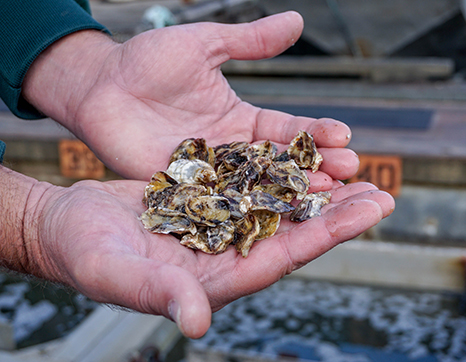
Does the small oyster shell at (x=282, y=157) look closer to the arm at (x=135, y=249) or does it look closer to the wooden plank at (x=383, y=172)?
the arm at (x=135, y=249)

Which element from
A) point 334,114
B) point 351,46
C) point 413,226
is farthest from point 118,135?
point 351,46

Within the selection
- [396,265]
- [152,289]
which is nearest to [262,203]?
[152,289]

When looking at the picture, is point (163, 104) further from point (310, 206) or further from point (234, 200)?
point (310, 206)

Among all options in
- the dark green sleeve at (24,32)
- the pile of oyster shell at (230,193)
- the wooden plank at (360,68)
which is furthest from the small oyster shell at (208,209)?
the wooden plank at (360,68)

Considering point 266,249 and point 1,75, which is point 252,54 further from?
point 1,75

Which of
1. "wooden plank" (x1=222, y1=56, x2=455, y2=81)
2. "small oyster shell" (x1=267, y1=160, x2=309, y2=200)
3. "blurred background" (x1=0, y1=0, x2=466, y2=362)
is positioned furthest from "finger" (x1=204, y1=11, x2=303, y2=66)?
"wooden plank" (x1=222, y1=56, x2=455, y2=81)
